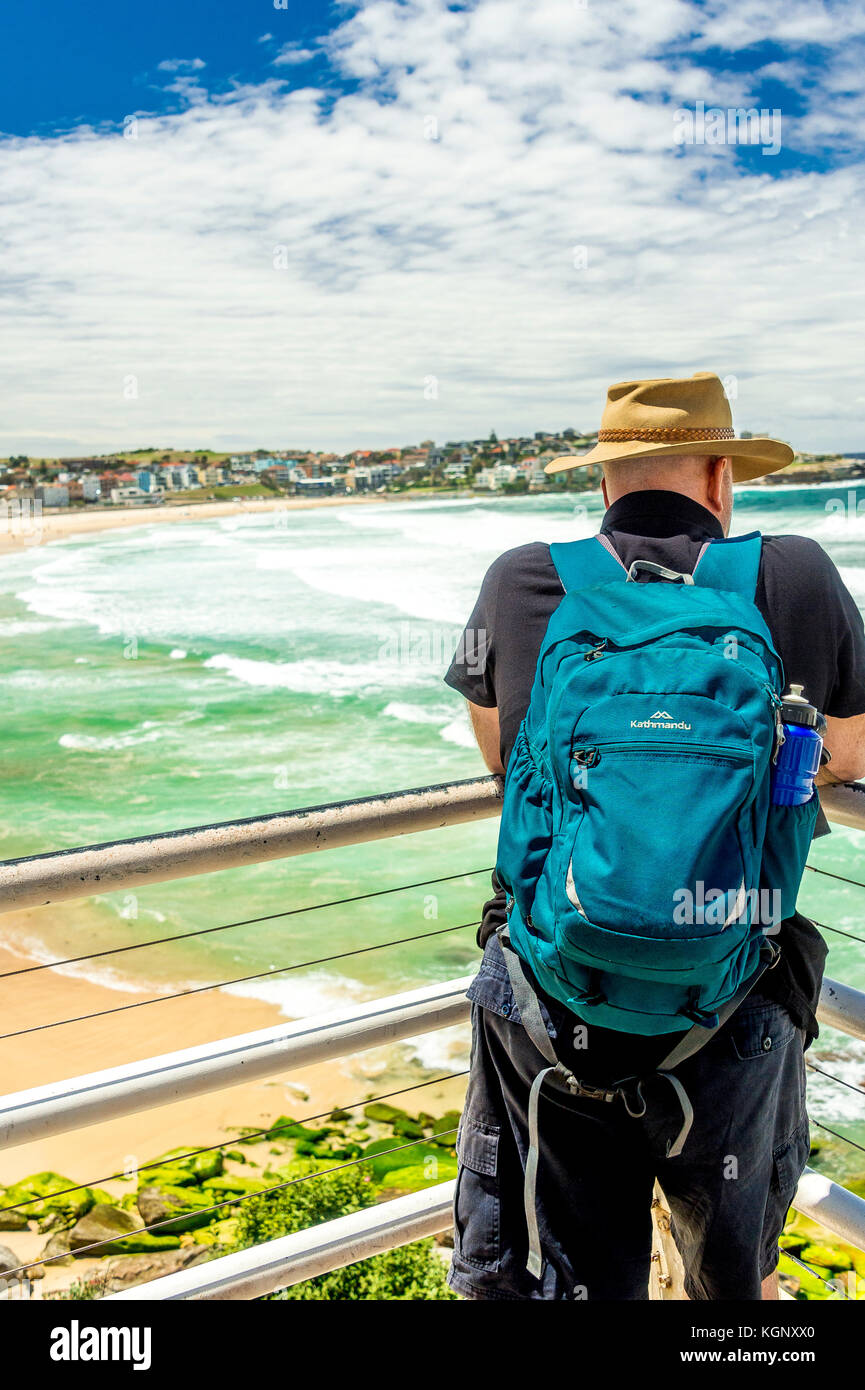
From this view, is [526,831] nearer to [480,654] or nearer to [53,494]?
[480,654]

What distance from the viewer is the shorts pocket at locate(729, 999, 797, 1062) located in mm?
1408

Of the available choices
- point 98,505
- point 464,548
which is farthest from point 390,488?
point 464,548

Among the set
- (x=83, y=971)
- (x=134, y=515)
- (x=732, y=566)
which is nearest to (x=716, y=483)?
(x=732, y=566)

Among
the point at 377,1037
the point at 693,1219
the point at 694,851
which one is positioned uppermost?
the point at 694,851

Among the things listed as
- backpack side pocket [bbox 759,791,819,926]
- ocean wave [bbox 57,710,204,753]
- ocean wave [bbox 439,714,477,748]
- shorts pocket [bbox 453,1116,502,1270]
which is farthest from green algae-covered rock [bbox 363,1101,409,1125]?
ocean wave [bbox 57,710,204,753]

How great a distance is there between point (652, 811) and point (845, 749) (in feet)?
1.71

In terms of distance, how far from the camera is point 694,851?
3.89ft

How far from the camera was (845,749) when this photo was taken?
158 cm

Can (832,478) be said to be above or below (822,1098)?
above

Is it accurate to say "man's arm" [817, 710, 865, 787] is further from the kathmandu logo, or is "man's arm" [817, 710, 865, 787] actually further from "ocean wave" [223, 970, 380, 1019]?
"ocean wave" [223, 970, 380, 1019]

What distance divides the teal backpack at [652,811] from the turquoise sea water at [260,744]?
5927 millimetres

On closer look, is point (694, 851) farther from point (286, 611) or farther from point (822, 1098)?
point (286, 611)

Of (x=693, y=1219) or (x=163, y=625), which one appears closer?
(x=693, y=1219)

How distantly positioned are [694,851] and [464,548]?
1906 inches
